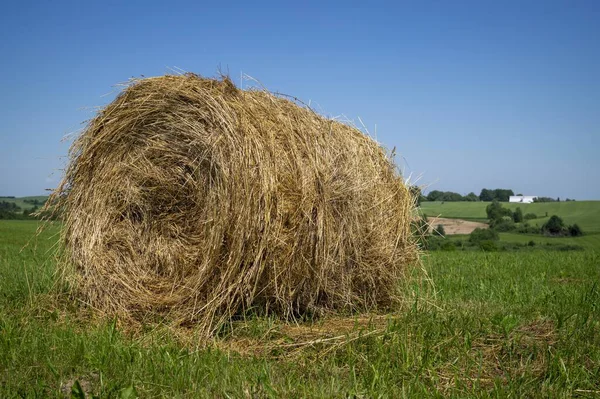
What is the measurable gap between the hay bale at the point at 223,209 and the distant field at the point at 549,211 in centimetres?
3015

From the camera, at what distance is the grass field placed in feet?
12.3

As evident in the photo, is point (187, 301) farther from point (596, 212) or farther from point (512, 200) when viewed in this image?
point (512, 200)

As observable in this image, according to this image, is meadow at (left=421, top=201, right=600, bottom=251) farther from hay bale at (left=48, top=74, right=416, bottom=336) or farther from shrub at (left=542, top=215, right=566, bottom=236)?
hay bale at (left=48, top=74, right=416, bottom=336)

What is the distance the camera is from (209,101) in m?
5.53

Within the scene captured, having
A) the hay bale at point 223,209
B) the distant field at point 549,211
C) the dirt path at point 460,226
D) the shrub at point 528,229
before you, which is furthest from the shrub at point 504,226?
the hay bale at point 223,209

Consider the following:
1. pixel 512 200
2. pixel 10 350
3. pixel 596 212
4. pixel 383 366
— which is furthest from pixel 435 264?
pixel 512 200

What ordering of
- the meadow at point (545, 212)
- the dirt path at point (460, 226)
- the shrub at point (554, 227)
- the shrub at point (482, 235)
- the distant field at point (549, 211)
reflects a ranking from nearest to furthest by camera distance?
the shrub at point (482, 235) → the dirt path at point (460, 226) → the shrub at point (554, 227) → the meadow at point (545, 212) → the distant field at point (549, 211)

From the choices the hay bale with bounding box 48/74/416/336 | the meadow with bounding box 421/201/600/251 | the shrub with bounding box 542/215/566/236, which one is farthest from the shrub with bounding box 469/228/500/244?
the hay bale with bounding box 48/74/416/336

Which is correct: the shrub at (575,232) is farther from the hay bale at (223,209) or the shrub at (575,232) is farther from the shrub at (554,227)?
the hay bale at (223,209)

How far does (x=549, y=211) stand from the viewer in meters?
41.3

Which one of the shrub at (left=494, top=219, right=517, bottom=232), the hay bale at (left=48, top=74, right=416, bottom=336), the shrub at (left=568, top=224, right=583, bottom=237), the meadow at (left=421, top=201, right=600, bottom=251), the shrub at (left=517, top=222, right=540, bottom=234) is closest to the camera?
the hay bale at (left=48, top=74, right=416, bottom=336)

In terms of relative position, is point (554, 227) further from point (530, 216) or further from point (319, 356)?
point (319, 356)

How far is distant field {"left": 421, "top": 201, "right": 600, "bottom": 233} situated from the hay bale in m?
30.1

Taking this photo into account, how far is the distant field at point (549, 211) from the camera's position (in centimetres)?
3691
